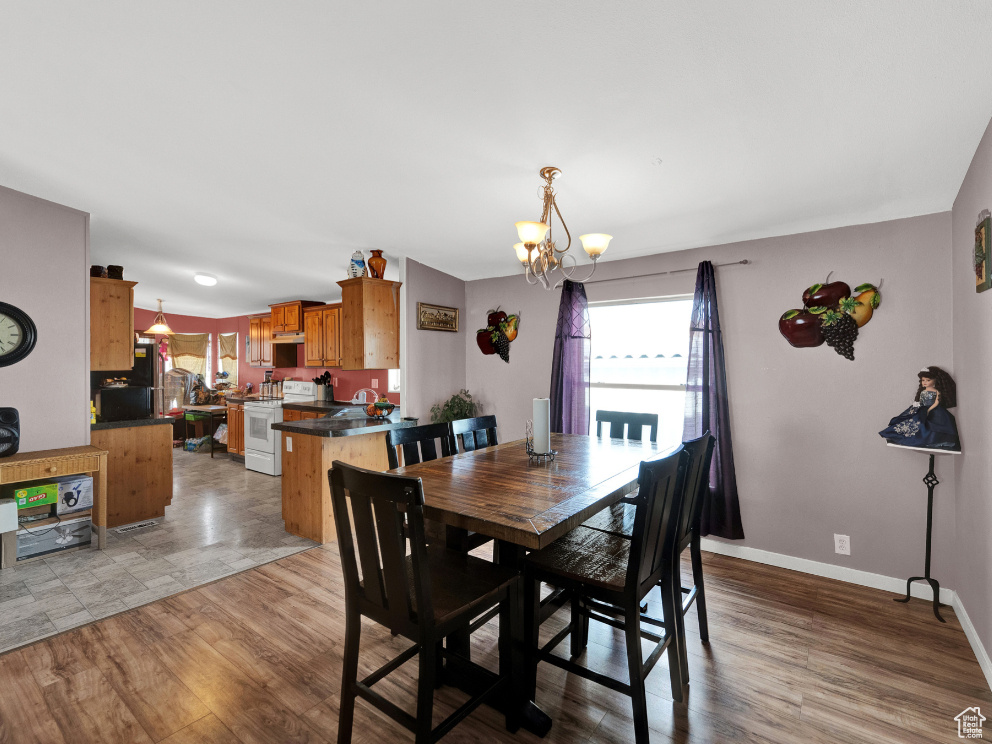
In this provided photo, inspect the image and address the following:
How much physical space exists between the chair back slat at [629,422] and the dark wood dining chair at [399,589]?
5.53 feet

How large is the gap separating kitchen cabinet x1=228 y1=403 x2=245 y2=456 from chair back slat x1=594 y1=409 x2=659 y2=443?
16.2 ft

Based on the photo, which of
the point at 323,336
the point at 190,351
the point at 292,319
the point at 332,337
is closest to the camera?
the point at 332,337

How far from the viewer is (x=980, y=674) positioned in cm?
199

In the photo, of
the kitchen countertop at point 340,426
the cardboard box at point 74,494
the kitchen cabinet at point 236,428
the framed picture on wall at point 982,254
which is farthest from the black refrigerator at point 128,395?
the framed picture on wall at point 982,254

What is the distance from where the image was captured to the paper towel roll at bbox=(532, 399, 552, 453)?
2430 millimetres

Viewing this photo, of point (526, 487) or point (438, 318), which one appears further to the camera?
point (438, 318)

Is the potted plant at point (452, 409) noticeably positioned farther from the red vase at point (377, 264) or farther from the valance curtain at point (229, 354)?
the valance curtain at point (229, 354)

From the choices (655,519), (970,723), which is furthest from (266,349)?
(970,723)

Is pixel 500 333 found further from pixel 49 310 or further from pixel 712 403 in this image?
pixel 49 310

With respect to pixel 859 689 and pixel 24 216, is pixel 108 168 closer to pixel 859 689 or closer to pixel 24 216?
pixel 24 216

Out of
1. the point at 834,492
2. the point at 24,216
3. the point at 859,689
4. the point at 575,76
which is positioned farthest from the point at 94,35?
the point at 834,492

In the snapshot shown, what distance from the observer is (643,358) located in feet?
12.2

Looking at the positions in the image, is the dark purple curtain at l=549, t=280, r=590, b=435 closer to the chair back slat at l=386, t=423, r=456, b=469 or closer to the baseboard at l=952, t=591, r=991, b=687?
the chair back slat at l=386, t=423, r=456, b=469

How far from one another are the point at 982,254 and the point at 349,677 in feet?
9.58
